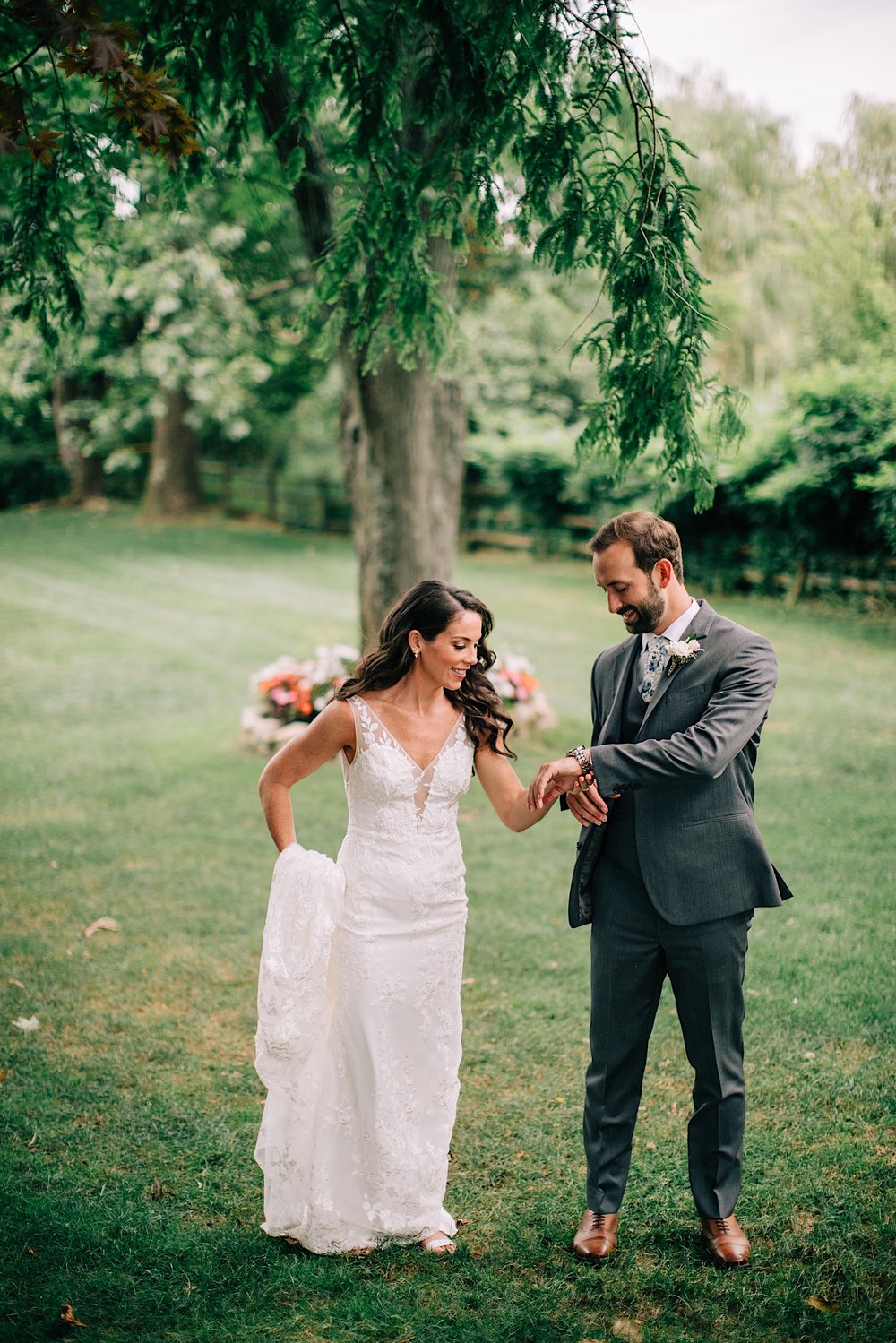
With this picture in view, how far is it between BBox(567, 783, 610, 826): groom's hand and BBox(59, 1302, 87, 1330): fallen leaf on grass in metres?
2.03

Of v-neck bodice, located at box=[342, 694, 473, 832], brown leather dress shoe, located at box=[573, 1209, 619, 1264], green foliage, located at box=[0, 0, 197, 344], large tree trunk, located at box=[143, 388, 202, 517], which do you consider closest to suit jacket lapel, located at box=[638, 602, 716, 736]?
v-neck bodice, located at box=[342, 694, 473, 832]

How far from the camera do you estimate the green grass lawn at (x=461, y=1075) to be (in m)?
3.38

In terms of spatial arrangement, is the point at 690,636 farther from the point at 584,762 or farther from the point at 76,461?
the point at 76,461

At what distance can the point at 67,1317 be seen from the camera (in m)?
3.25

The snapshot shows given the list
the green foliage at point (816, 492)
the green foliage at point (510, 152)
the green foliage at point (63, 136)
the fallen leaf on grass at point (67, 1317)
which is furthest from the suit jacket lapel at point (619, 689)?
the green foliage at point (816, 492)

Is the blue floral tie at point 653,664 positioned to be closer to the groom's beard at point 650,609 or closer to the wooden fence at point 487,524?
the groom's beard at point 650,609

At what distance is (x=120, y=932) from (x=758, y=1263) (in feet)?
13.3

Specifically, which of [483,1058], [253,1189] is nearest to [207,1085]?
[253,1189]

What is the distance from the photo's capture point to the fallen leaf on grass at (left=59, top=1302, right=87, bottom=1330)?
10.6 ft

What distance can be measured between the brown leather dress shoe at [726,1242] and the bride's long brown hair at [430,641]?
1.63m

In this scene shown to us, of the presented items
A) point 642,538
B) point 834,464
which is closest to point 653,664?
point 642,538

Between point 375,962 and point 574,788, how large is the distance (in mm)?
853

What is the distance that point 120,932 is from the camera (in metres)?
6.43

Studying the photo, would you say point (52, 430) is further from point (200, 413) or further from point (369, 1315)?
point (369, 1315)
